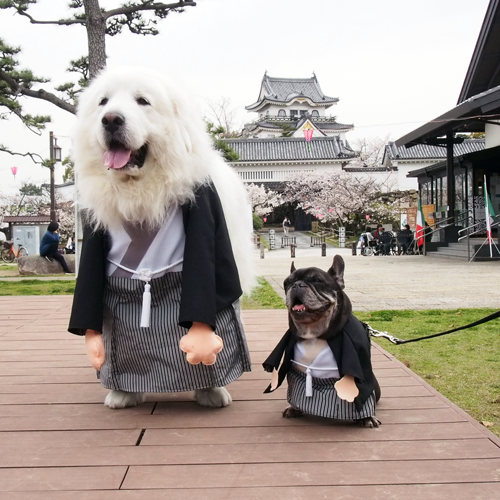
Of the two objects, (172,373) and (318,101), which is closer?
(172,373)

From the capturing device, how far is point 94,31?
27.7ft

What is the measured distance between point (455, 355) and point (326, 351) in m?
2.15

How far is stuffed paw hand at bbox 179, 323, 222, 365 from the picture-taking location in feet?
7.02

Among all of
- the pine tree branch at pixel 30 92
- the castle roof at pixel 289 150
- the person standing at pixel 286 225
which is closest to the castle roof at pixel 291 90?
the castle roof at pixel 289 150

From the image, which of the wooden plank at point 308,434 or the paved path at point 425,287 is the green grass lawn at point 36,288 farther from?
the wooden plank at point 308,434

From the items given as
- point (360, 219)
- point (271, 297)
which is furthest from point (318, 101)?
point (271, 297)

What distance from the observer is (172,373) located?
2377 mm

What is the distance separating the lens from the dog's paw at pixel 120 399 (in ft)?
8.14

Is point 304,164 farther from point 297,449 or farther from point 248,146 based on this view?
point 297,449

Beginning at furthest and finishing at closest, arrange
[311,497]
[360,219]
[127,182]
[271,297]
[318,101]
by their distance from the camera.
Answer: [318,101] → [360,219] → [271,297] → [127,182] → [311,497]

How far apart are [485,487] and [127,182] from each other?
1.73m

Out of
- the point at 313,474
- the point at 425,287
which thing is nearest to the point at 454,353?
the point at 313,474

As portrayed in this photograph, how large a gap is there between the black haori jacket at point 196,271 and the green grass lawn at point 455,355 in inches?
55.7

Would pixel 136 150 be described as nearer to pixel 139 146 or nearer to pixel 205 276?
pixel 139 146
